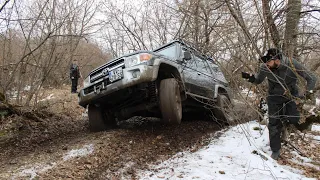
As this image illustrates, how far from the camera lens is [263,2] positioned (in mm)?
4508

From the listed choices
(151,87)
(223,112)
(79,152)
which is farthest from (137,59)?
(223,112)

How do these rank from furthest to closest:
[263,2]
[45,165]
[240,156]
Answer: [263,2] → [240,156] → [45,165]

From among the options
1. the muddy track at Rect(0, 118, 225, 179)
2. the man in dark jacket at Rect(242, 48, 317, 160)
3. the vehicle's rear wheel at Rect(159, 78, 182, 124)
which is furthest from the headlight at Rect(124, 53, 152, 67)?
the man in dark jacket at Rect(242, 48, 317, 160)

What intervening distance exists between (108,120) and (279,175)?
3551 mm

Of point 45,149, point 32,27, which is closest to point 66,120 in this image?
point 32,27

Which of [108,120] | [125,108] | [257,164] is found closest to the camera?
[257,164]

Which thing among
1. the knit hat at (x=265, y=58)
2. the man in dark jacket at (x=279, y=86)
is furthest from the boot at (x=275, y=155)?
the knit hat at (x=265, y=58)

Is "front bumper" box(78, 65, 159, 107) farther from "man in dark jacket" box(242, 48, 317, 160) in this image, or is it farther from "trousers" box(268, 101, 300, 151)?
"trousers" box(268, 101, 300, 151)

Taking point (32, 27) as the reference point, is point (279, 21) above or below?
below

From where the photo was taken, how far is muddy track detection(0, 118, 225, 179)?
3.47 m

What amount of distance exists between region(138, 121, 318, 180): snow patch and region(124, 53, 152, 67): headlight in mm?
1578

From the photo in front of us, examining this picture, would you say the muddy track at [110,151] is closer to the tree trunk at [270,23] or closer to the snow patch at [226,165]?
the snow patch at [226,165]

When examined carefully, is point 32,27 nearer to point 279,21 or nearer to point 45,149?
point 45,149

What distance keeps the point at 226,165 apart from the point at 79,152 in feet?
6.83
